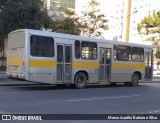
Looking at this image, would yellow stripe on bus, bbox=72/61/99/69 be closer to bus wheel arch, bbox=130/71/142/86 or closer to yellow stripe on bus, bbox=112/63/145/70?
yellow stripe on bus, bbox=112/63/145/70

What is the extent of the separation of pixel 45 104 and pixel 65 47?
714 cm

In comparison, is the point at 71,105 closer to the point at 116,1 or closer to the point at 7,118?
the point at 7,118

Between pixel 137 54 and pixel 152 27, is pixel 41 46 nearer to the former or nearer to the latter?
pixel 137 54

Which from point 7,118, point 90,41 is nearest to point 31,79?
point 90,41

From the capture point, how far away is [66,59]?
19750mm

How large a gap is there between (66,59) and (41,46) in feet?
5.80

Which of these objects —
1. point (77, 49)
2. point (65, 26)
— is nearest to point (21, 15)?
point (65, 26)

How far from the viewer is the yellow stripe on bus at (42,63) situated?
59.6 ft

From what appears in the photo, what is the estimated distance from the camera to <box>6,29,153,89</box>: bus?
18.2 m

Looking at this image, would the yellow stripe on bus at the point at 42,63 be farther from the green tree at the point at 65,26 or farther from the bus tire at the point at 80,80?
the green tree at the point at 65,26

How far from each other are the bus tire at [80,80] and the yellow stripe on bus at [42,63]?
6.47 ft

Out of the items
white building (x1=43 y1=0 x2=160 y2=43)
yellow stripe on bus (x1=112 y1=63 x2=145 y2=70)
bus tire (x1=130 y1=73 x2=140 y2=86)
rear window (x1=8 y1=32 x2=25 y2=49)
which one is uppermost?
white building (x1=43 y1=0 x2=160 y2=43)

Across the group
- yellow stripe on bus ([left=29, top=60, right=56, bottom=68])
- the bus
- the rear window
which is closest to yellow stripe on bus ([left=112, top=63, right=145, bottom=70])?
the bus

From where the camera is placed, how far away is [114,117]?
682 cm
